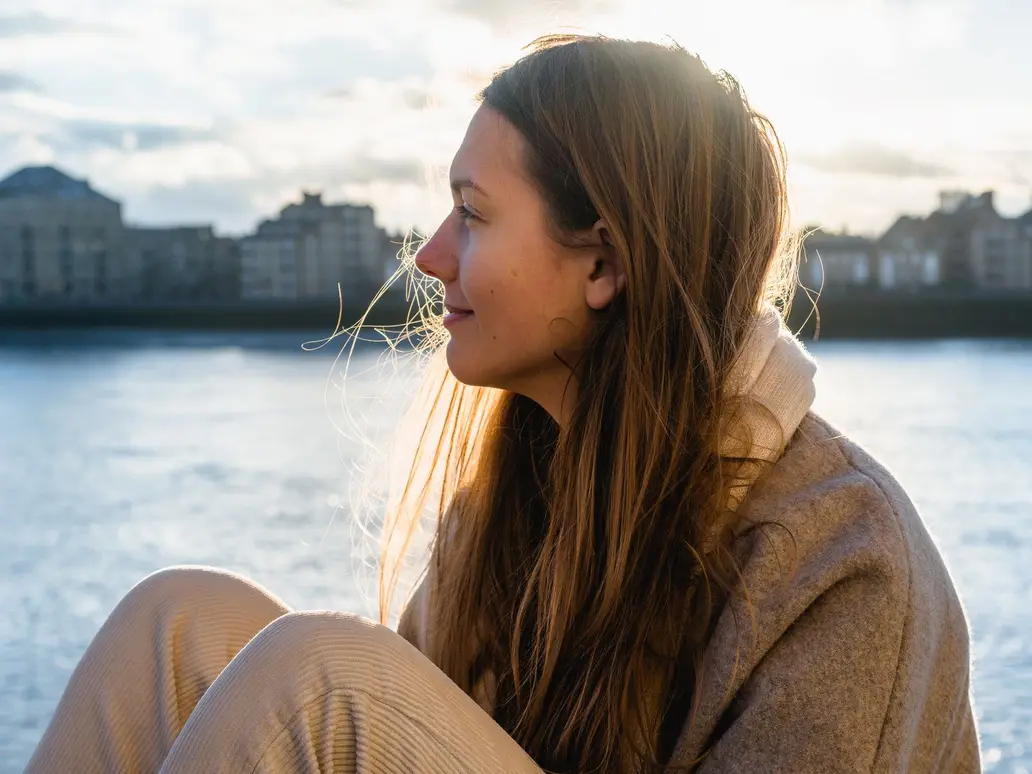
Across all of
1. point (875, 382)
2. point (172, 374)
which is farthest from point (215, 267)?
point (875, 382)

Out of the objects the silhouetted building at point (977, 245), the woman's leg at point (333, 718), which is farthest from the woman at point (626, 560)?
the silhouetted building at point (977, 245)

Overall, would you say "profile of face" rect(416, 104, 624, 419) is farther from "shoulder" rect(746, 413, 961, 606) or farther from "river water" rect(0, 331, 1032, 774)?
"river water" rect(0, 331, 1032, 774)

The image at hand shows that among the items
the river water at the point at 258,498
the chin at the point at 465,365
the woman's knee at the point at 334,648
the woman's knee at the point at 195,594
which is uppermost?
the chin at the point at 465,365

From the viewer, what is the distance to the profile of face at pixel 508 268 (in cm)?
109

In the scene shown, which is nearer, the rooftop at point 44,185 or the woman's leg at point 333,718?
the woman's leg at point 333,718

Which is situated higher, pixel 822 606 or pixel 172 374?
pixel 822 606

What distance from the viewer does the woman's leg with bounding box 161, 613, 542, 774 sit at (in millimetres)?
875

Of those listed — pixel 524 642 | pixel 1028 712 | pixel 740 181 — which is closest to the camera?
pixel 740 181

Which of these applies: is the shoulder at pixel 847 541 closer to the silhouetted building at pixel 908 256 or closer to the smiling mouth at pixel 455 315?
the smiling mouth at pixel 455 315

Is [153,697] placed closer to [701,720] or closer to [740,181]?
[701,720]

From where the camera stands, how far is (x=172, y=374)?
50.7ft

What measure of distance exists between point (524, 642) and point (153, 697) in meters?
0.33

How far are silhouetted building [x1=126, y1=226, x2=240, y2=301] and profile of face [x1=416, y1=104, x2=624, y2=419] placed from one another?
131 feet

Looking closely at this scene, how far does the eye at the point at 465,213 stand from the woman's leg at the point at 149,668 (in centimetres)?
38
